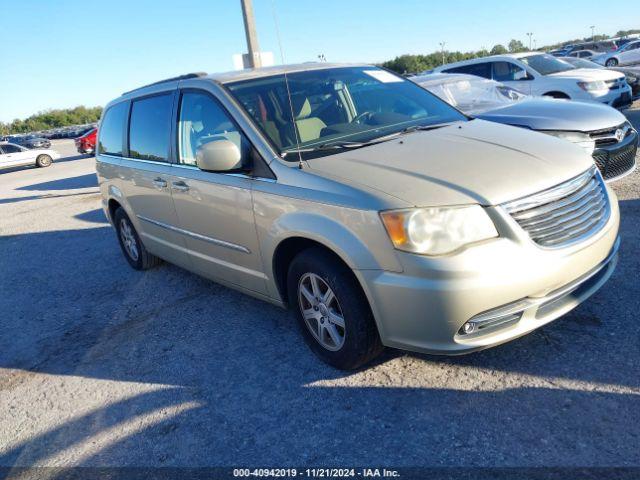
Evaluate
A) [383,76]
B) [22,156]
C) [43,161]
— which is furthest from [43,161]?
[383,76]

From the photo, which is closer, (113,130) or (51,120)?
(113,130)

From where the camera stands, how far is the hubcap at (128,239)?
5.72 meters

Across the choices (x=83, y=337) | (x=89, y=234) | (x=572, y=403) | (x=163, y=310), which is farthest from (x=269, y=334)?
(x=89, y=234)

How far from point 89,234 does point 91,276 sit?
227 centimetres

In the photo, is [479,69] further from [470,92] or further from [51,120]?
[51,120]

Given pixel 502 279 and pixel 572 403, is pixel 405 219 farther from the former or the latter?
pixel 572 403

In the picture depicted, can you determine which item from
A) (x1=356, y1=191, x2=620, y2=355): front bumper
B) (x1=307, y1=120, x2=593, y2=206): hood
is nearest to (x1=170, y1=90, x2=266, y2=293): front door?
(x1=307, y1=120, x2=593, y2=206): hood

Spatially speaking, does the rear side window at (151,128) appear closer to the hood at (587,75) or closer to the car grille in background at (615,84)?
the hood at (587,75)

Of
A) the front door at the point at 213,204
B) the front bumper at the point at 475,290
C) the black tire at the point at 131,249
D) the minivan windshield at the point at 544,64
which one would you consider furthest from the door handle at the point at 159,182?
the minivan windshield at the point at 544,64

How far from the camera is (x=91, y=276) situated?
5.99 metres

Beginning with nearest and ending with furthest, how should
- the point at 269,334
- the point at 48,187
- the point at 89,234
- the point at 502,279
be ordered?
the point at 502,279
the point at 269,334
the point at 89,234
the point at 48,187

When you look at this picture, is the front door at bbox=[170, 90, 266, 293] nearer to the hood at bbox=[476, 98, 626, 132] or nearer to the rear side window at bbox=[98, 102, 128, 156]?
the rear side window at bbox=[98, 102, 128, 156]

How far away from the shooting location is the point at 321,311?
126 inches

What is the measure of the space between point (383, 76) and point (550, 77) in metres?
7.88
